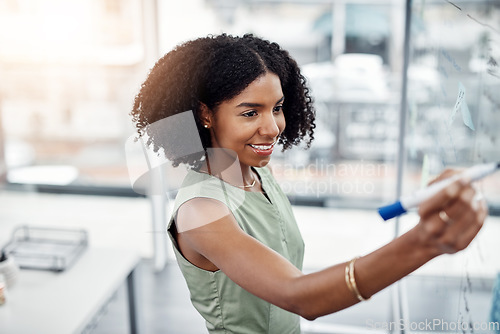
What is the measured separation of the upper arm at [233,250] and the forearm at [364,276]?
34 millimetres

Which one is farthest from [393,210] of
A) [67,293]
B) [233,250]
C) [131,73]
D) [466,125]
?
[131,73]

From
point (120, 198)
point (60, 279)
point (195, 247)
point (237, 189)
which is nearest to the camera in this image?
point (195, 247)

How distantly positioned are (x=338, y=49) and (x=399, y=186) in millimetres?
1635

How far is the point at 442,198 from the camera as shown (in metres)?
0.46

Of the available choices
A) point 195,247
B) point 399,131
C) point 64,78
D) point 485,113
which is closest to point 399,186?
point 399,131

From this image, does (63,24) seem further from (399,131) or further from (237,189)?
(237,189)

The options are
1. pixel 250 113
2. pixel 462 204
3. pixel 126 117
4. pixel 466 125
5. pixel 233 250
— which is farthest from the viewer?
pixel 126 117

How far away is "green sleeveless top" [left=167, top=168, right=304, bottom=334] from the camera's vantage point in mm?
837

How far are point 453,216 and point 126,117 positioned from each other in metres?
2.01

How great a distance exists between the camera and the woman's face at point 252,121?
801mm

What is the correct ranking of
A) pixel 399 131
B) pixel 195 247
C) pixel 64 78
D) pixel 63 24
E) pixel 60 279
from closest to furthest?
pixel 195 247 < pixel 60 279 < pixel 399 131 < pixel 63 24 < pixel 64 78

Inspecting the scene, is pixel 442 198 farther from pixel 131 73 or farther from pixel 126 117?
pixel 131 73

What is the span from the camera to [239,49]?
33.3 inches

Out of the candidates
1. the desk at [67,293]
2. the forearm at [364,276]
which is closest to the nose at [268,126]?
the forearm at [364,276]
